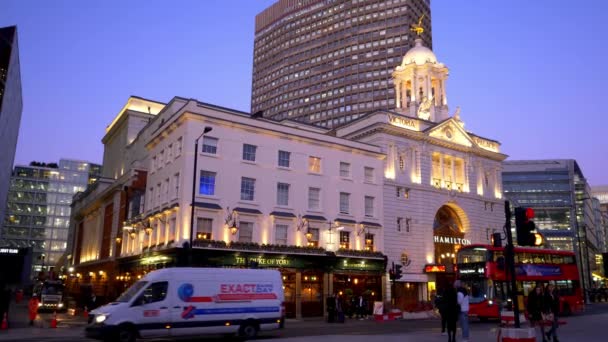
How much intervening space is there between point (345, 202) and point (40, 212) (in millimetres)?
113693

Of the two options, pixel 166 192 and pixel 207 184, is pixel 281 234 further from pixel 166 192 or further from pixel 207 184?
pixel 166 192

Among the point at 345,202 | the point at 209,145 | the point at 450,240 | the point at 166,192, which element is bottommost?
the point at 450,240

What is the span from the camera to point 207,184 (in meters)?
33.5

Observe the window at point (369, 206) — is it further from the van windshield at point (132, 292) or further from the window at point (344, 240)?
the van windshield at point (132, 292)

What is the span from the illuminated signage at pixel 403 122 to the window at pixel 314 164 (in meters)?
9.89

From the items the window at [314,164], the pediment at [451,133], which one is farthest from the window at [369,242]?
the pediment at [451,133]

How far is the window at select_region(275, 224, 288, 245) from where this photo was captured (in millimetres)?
35656

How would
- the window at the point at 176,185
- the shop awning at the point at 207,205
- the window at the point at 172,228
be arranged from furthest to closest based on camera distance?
the window at the point at 176,185
the window at the point at 172,228
the shop awning at the point at 207,205

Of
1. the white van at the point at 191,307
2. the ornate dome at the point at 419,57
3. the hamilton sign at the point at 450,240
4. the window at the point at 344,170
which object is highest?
the ornate dome at the point at 419,57

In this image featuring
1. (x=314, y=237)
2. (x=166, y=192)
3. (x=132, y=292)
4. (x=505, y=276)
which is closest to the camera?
(x=132, y=292)

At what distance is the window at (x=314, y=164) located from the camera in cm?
3891

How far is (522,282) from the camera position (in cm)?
3244

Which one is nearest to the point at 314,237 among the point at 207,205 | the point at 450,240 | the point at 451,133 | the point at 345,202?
the point at 345,202

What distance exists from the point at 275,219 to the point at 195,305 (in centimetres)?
1741
